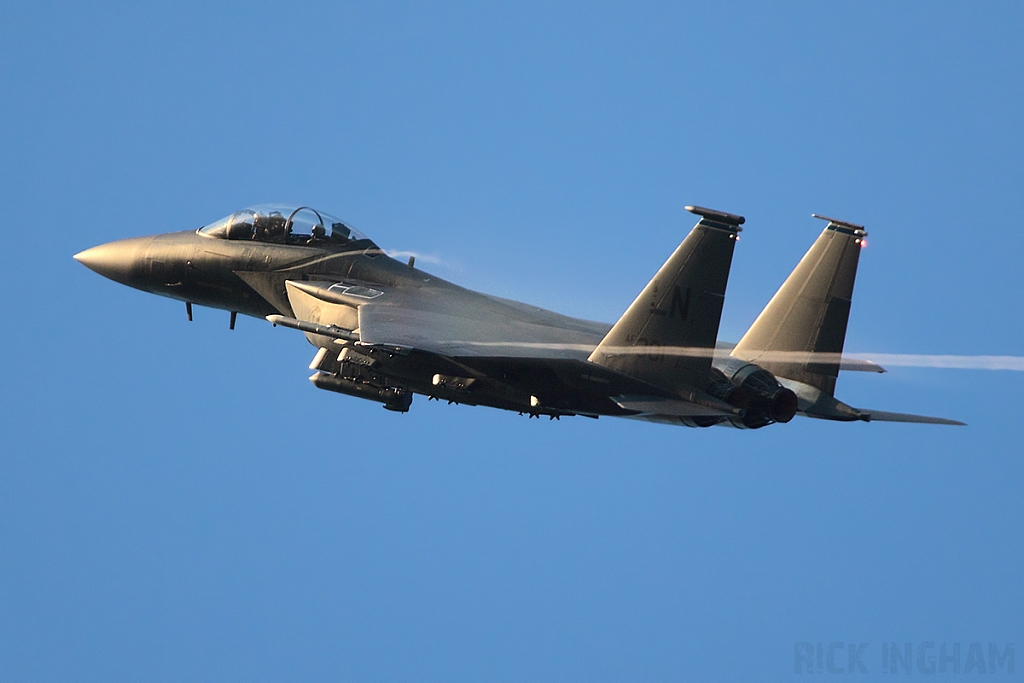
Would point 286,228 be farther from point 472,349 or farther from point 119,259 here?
point 472,349

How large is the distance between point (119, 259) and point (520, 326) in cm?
809

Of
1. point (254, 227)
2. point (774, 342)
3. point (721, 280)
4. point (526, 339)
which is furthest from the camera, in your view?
point (254, 227)

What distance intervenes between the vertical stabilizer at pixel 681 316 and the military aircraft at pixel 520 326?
0.7 inches

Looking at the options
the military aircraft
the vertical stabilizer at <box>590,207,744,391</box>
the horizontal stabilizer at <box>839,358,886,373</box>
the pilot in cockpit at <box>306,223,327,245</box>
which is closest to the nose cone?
the military aircraft

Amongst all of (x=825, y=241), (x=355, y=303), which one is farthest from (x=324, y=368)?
(x=825, y=241)

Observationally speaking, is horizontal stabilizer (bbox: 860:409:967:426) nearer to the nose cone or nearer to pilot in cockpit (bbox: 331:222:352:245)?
pilot in cockpit (bbox: 331:222:352:245)

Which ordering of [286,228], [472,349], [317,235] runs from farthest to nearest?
[286,228]
[317,235]
[472,349]

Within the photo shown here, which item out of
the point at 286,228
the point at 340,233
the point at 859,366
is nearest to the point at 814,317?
the point at 859,366

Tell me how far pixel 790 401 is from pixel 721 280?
7.28ft

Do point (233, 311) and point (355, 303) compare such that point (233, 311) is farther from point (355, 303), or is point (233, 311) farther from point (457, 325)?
point (457, 325)

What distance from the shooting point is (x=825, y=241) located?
2347 cm

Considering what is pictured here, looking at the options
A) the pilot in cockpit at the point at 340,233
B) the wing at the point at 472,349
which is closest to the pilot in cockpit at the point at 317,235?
the pilot in cockpit at the point at 340,233

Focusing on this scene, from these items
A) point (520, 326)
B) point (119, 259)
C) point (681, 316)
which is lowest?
point (520, 326)

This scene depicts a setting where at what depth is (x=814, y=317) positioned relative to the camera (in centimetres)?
2320
